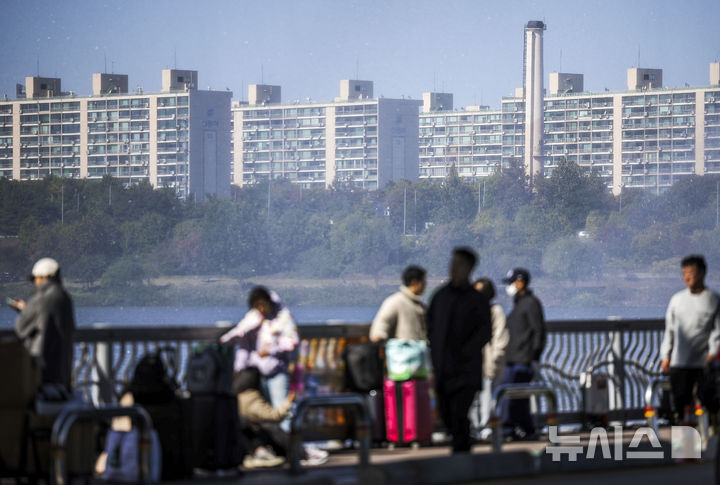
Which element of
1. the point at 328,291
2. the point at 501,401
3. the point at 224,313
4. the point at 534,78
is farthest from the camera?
the point at 534,78

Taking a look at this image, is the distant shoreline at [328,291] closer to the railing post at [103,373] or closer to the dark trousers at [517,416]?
the dark trousers at [517,416]

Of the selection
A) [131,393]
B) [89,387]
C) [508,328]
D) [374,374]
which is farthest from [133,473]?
[508,328]

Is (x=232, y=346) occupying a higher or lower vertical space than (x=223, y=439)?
higher

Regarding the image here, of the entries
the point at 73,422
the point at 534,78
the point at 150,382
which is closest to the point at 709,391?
the point at 150,382

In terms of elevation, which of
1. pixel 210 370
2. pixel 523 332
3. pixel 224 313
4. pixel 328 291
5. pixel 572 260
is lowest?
pixel 224 313

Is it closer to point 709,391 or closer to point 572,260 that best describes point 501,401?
point 709,391

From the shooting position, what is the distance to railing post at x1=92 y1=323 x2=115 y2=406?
10.2 meters

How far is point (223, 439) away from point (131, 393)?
0.74m

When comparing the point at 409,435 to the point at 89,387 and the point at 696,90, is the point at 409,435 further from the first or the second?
the point at 696,90

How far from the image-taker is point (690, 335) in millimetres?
10211

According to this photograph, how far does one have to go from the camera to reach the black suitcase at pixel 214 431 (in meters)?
9.03

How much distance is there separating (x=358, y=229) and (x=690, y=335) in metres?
142

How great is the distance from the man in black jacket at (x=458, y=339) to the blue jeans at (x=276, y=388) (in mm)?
1591

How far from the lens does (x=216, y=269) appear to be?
148m
